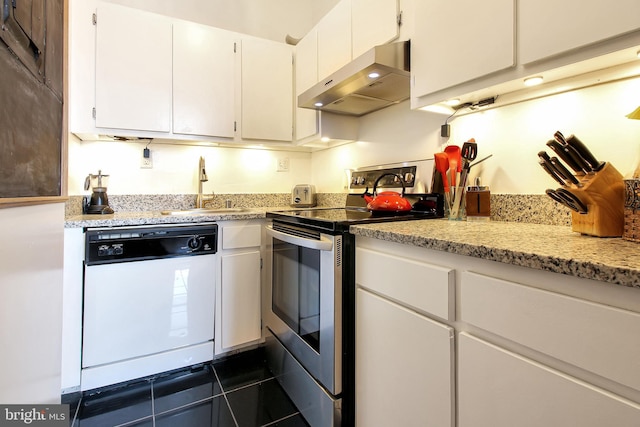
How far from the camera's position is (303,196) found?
240 cm

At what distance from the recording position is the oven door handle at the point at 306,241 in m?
1.17

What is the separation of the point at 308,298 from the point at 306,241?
10.9 inches

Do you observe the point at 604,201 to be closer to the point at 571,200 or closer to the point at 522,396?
the point at 571,200

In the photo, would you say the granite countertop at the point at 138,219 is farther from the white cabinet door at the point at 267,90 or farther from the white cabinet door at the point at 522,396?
the white cabinet door at the point at 522,396

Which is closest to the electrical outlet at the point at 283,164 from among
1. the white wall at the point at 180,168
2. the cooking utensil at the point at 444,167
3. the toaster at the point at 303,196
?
the white wall at the point at 180,168

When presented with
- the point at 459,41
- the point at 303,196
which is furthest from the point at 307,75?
the point at 459,41

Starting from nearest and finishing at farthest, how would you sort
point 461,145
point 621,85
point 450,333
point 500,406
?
point 500,406, point 450,333, point 621,85, point 461,145

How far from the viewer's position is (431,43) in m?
1.20

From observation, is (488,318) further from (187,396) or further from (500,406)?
(187,396)

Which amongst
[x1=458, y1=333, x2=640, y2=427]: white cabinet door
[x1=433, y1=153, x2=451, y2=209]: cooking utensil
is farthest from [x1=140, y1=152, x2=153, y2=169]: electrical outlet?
[x1=458, y1=333, x2=640, y2=427]: white cabinet door

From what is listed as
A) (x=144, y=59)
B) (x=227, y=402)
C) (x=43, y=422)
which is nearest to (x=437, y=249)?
(x=43, y=422)

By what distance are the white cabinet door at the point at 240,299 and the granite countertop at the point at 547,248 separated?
104 centimetres

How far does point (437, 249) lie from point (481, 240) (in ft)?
0.37

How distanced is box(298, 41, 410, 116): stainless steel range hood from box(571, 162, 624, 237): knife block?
83 centimetres
